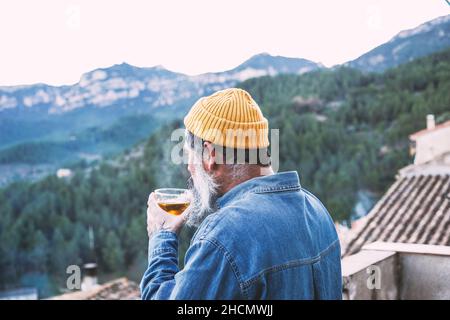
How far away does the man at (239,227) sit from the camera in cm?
78

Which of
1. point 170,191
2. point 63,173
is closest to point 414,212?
point 170,191

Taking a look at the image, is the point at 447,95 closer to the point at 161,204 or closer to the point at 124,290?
the point at 124,290

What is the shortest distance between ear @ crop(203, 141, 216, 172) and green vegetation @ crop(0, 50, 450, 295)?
22.0 m

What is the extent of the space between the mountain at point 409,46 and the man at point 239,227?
24579 millimetres

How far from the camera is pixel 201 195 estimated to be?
927 millimetres

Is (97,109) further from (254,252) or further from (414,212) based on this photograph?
(254,252)

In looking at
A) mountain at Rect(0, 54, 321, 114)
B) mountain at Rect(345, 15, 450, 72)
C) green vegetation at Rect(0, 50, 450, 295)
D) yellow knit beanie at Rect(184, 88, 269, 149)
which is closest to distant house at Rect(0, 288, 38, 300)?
green vegetation at Rect(0, 50, 450, 295)

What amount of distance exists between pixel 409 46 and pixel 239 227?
2933 cm

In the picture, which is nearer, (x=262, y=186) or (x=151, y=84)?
(x=262, y=186)

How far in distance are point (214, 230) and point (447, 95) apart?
80.8 ft

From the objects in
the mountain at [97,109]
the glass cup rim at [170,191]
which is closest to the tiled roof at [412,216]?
the glass cup rim at [170,191]

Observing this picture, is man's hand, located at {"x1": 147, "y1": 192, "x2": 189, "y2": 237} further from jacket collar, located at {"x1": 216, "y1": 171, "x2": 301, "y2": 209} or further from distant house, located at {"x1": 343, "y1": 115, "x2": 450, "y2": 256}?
distant house, located at {"x1": 343, "y1": 115, "x2": 450, "y2": 256}

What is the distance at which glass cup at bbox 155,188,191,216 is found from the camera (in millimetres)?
1034

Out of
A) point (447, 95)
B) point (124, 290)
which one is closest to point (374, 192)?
A: point (447, 95)
